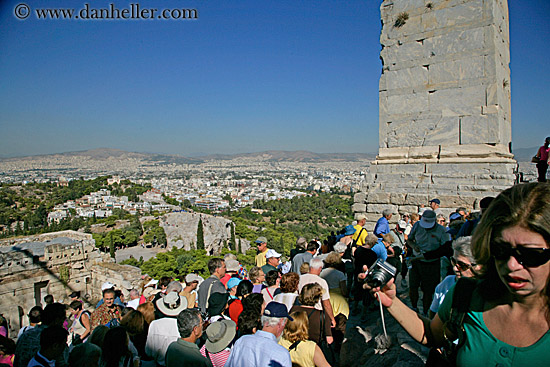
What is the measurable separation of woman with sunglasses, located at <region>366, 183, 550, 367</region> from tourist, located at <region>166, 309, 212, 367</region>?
1.76m

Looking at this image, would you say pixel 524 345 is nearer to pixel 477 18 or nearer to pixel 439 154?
pixel 439 154

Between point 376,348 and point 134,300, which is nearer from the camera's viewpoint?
point 376,348

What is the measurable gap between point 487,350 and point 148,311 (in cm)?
291

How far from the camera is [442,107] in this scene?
Result: 632 centimetres

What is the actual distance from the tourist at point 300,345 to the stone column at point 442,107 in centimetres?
451

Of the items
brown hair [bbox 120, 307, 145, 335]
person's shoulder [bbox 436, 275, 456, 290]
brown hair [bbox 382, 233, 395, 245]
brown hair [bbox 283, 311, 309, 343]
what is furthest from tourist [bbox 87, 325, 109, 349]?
brown hair [bbox 382, 233, 395, 245]

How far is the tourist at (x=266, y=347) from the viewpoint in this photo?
204cm

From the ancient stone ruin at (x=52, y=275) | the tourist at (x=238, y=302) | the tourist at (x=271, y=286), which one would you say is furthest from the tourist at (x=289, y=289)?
the ancient stone ruin at (x=52, y=275)

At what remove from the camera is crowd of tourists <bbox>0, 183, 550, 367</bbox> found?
113cm

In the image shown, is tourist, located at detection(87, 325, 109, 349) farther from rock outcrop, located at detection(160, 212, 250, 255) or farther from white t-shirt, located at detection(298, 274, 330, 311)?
rock outcrop, located at detection(160, 212, 250, 255)

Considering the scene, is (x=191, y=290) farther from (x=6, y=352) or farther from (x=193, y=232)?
(x=193, y=232)

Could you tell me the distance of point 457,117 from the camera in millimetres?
6188

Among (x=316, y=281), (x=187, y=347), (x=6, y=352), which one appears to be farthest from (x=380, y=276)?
(x=6, y=352)

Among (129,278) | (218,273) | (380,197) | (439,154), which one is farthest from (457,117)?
(129,278)
